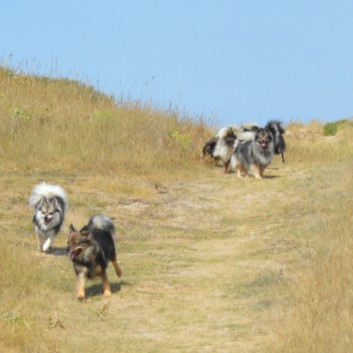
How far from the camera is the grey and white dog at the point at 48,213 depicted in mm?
14047

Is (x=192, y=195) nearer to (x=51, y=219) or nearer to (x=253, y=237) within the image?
(x=253, y=237)

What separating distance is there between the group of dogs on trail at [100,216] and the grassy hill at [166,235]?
1.02 ft

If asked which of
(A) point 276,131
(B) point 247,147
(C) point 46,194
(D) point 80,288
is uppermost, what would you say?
(A) point 276,131

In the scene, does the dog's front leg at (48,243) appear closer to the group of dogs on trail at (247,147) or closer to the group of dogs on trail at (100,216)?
the group of dogs on trail at (100,216)

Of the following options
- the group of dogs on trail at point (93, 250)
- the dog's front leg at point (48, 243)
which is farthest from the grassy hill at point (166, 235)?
the group of dogs on trail at point (93, 250)

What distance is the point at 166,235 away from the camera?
15.9 meters

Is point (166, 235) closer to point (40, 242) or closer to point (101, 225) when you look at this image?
point (40, 242)

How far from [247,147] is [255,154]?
0.47 metres

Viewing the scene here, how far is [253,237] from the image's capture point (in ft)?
50.1

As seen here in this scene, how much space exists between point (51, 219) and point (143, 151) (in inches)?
354

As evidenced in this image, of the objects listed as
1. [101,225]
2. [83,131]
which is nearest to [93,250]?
[101,225]

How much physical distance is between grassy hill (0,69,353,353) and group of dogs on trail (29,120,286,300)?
0.31m

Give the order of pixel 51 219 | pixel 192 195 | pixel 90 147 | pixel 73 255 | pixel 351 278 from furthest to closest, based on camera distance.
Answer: pixel 90 147
pixel 192 195
pixel 51 219
pixel 73 255
pixel 351 278

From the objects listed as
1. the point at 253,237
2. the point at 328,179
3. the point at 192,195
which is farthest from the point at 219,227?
the point at 328,179
